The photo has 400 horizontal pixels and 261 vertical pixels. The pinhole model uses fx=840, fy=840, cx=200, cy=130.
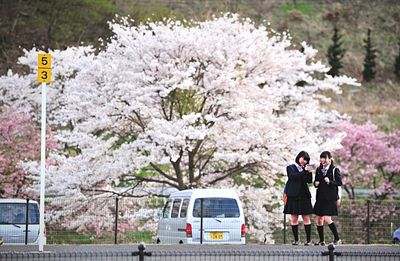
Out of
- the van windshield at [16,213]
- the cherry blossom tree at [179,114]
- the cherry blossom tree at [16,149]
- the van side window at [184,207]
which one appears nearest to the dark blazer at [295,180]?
the van side window at [184,207]

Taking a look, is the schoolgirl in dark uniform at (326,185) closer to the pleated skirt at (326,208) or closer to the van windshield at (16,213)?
the pleated skirt at (326,208)

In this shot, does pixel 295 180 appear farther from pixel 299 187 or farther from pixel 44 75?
pixel 44 75

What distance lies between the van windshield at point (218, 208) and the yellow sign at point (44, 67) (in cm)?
673

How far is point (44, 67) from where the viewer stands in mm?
15547

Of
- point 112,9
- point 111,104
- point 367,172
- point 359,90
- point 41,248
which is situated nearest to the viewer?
point 41,248

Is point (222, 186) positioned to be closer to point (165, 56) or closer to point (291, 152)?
point (291, 152)

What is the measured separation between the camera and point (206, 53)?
29797 mm

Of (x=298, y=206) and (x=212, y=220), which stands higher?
(x=298, y=206)

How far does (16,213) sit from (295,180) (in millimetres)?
8696

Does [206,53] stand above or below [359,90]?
below

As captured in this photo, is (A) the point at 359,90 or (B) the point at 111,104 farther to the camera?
(A) the point at 359,90

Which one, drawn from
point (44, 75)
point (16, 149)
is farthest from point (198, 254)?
point (16, 149)

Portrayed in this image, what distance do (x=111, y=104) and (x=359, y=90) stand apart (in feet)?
151

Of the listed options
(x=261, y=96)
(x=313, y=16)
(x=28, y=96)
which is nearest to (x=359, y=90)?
Result: (x=313, y=16)
